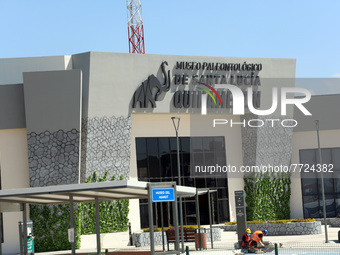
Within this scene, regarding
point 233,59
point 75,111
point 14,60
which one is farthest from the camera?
point 233,59

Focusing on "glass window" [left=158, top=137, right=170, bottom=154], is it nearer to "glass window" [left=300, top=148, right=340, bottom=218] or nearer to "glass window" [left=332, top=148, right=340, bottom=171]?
"glass window" [left=300, top=148, right=340, bottom=218]

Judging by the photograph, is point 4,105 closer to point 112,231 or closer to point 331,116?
point 112,231

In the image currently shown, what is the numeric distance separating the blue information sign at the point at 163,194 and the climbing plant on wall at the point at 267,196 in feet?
87.5

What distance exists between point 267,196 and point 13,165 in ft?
61.3

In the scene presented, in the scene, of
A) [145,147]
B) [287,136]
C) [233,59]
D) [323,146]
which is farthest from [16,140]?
[323,146]

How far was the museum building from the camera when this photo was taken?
39.4 metres

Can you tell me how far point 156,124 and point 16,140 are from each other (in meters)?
9.79

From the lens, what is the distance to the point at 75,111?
39.6m

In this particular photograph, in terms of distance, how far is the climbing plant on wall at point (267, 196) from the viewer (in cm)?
4719

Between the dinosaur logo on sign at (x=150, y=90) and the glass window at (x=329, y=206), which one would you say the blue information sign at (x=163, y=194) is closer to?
the dinosaur logo on sign at (x=150, y=90)

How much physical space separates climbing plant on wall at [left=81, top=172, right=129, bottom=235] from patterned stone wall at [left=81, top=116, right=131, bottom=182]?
0.51 metres

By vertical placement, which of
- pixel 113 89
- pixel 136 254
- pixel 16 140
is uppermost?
pixel 113 89

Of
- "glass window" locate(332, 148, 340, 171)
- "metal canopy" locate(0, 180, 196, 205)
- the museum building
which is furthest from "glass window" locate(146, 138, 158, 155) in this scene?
"metal canopy" locate(0, 180, 196, 205)

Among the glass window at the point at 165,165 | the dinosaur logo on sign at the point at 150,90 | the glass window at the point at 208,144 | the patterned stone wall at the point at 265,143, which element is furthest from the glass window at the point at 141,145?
the patterned stone wall at the point at 265,143
